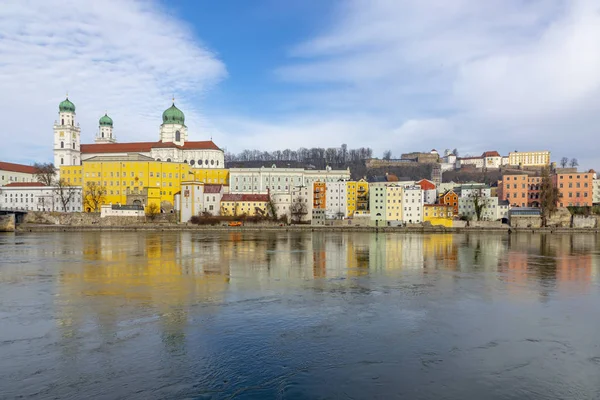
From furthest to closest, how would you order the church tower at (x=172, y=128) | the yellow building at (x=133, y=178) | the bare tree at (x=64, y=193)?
the church tower at (x=172, y=128) < the yellow building at (x=133, y=178) < the bare tree at (x=64, y=193)

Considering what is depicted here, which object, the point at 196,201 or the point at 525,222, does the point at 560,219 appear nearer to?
the point at 525,222

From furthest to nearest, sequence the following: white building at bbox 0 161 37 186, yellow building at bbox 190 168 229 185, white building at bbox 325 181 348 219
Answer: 1. yellow building at bbox 190 168 229 185
2. white building at bbox 0 161 37 186
3. white building at bbox 325 181 348 219

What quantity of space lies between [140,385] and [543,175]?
55.5 meters

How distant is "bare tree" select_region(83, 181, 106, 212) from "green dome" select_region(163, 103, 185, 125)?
1733 cm

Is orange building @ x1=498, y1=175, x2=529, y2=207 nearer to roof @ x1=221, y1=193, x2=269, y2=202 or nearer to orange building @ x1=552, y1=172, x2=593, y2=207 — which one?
orange building @ x1=552, y1=172, x2=593, y2=207

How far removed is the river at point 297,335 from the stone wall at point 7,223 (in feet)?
120

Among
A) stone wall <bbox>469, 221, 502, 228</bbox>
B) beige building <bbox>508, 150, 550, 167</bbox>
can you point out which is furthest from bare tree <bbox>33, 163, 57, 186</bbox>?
beige building <bbox>508, 150, 550, 167</bbox>

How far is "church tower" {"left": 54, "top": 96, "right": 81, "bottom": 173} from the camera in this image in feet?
208

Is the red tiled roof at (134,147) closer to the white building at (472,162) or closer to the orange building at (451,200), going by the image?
the orange building at (451,200)

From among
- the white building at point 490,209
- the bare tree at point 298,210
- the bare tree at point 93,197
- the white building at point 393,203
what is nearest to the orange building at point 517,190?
the white building at point 490,209

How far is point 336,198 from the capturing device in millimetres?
53562

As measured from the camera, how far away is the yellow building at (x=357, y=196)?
2106 inches

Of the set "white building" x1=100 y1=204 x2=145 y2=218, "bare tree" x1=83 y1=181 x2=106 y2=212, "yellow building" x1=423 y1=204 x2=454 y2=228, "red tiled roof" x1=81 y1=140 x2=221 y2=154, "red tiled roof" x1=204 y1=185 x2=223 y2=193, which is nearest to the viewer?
"yellow building" x1=423 y1=204 x2=454 y2=228

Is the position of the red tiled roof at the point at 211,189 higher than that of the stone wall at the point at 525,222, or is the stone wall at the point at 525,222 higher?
the red tiled roof at the point at 211,189
